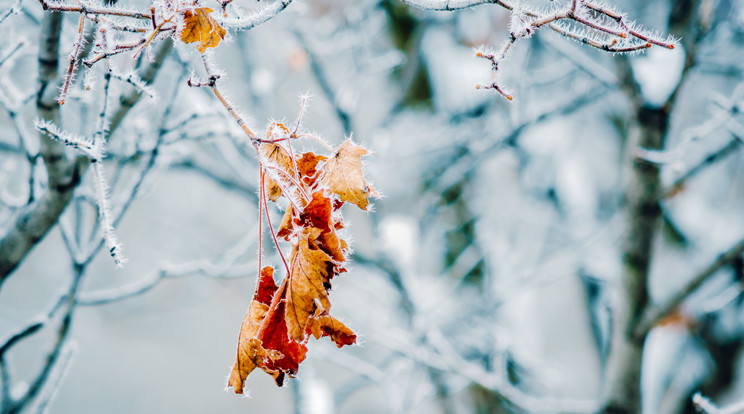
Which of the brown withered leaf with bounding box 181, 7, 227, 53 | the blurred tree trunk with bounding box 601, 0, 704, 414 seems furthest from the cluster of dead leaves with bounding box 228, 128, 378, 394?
the blurred tree trunk with bounding box 601, 0, 704, 414

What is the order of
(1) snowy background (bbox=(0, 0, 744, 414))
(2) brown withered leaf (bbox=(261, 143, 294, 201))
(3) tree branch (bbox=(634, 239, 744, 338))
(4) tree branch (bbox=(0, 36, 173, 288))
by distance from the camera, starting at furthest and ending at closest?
(1) snowy background (bbox=(0, 0, 744, 414)), (3) tree branch (bbox=(634, 239, 744, 338)), (4) tree branch (bbox=(0, 36, 173, 288)), (2) brown withered leaf (bbox=(261, 143, 294, 201))

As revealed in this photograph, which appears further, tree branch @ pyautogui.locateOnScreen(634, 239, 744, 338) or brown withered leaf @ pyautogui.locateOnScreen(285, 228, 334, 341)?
tree branch @ pyautogui.locateOnScreen(634, 239, 744, 338)

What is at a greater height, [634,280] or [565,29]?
[634,280]

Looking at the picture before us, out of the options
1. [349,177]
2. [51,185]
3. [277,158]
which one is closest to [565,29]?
[349,177]

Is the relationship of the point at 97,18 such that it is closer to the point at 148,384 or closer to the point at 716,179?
the point at 716,179

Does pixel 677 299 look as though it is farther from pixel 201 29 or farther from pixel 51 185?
pixel 51 185

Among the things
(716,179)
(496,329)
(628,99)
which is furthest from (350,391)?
(716,179)

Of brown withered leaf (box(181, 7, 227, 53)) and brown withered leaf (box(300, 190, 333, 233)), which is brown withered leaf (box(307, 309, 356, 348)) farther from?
brown withered leaf (box(181, 7, 227, 53))
